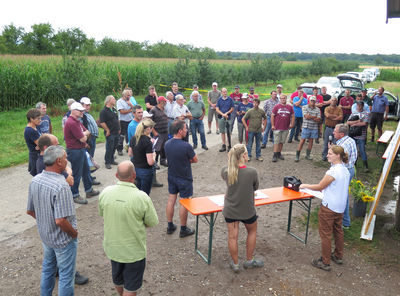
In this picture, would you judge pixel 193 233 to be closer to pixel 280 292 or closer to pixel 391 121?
pixel 280 292

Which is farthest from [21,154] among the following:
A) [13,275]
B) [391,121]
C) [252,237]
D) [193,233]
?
[391,121]

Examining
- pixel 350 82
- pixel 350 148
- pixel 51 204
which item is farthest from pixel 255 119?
pixel 350 82

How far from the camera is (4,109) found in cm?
1416

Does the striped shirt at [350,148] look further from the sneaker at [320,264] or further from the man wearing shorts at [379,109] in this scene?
the man wearing shorts at [379,109]

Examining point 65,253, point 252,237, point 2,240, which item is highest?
point 65,253

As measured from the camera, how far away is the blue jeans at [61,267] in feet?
10.6

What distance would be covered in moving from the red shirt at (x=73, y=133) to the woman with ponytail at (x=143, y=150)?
1.28 metres

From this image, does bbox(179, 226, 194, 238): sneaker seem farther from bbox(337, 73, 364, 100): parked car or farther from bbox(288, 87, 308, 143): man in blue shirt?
bbox(337, 73, 364, 100): parked car

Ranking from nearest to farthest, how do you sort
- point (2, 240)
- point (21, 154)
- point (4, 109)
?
point (2, 240) < point (21, 154) < point (4, 109)

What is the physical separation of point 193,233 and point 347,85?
17.0 m

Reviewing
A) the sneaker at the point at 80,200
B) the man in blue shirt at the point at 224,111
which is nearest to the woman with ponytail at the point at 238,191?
the sneaker at the point at 80,200

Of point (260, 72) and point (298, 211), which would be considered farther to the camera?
point (260, 72)

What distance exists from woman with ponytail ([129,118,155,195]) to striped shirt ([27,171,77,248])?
218 cm

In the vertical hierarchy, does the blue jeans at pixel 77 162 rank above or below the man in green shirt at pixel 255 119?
below
